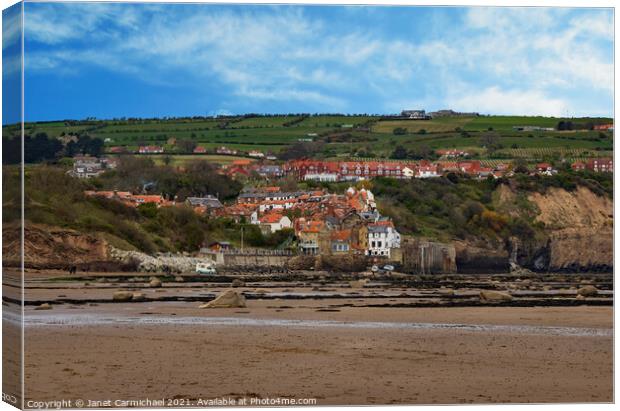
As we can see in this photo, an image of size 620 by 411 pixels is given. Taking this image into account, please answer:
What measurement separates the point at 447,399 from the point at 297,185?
46711mm

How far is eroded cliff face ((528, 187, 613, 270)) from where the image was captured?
43703 millimetres

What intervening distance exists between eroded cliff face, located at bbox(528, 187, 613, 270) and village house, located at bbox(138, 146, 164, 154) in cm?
1746

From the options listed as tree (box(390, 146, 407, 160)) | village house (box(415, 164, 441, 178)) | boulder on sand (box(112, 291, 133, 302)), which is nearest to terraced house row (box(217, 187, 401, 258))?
village house (box(415, 164, 441, 178))

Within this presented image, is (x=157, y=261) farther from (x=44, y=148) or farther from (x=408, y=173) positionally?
(x=44, y=148)

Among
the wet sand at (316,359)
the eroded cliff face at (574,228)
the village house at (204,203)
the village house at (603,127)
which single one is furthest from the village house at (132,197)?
the village house at (603,127)

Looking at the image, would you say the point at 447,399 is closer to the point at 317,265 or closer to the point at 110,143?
the point at 110,143

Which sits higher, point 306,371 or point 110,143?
point 110,143

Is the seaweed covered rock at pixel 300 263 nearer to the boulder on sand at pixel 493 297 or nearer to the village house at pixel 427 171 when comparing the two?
the village house at pixel 427 171

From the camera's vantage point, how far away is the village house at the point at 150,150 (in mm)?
49375

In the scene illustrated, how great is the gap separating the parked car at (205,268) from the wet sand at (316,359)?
2698 cm

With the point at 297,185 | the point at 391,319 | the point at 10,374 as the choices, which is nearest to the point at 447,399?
the point at 10,374

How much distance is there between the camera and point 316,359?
17.4 meters

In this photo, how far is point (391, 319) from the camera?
23.6 meters

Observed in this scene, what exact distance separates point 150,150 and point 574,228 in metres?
19.7
